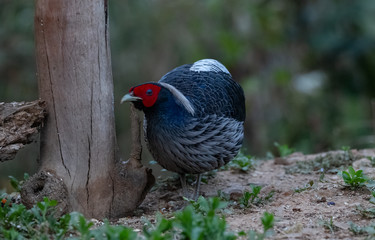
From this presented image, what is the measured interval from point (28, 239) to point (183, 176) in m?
1.69

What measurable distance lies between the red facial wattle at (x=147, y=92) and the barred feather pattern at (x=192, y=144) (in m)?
0.21

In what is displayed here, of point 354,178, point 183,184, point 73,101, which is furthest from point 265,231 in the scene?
point 73,101

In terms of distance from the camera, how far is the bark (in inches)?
151

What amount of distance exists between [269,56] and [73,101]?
7.46m

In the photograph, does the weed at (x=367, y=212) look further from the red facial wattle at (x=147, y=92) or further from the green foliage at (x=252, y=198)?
the red facial wattle at (x=147, y=92)

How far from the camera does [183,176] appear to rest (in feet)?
15.3

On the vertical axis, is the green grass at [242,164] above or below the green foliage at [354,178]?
below

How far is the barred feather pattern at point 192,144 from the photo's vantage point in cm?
423

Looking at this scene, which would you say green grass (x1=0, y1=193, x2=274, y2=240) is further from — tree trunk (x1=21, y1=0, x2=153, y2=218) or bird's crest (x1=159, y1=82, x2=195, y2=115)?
bird's crest (x1=159, y1=82, x2=195, y2=115)

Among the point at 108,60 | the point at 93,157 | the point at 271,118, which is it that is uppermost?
the point at 108,60

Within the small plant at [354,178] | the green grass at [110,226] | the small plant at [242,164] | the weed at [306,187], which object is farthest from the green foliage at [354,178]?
the small plant at [242,164]

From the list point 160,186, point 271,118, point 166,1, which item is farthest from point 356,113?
point 160,186

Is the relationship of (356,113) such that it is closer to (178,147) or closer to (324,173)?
(324,173)

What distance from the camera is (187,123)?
4.27 metres
